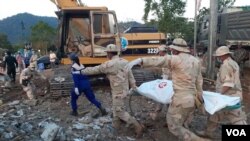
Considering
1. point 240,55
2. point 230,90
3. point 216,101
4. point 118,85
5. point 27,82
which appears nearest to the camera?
point 216,101

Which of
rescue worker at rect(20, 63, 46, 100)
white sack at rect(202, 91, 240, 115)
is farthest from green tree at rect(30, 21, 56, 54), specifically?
white sack at rect(202, 91, 240, 115)

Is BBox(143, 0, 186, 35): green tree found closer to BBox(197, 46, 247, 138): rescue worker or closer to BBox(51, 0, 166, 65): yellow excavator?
BBox(51, 0, 166, 65): yellow excavator

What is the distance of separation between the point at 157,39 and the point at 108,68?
19.2 feet

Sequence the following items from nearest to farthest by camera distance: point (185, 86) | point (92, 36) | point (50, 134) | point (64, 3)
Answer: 1. point (185, 86)
2. point (50, 134)
3. point (92, 36)
4. point (64, 3)

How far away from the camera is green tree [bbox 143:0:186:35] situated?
27.0 metres

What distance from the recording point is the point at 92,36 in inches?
461

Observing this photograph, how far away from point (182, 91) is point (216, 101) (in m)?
0.61

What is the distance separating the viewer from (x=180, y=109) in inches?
251

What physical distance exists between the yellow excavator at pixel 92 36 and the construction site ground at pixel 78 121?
1299 millimetres

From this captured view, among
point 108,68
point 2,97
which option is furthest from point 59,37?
point 108,68

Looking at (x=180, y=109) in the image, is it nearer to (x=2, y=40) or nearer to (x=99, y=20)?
(x=99, y=20)

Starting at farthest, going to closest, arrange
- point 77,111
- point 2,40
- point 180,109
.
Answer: point 2,40 → point 77,111 → point 180,109

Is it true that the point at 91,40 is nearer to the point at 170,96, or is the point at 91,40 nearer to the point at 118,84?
the point at 118,84

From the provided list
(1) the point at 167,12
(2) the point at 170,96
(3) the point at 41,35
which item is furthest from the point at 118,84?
(3) the point at 41,35
